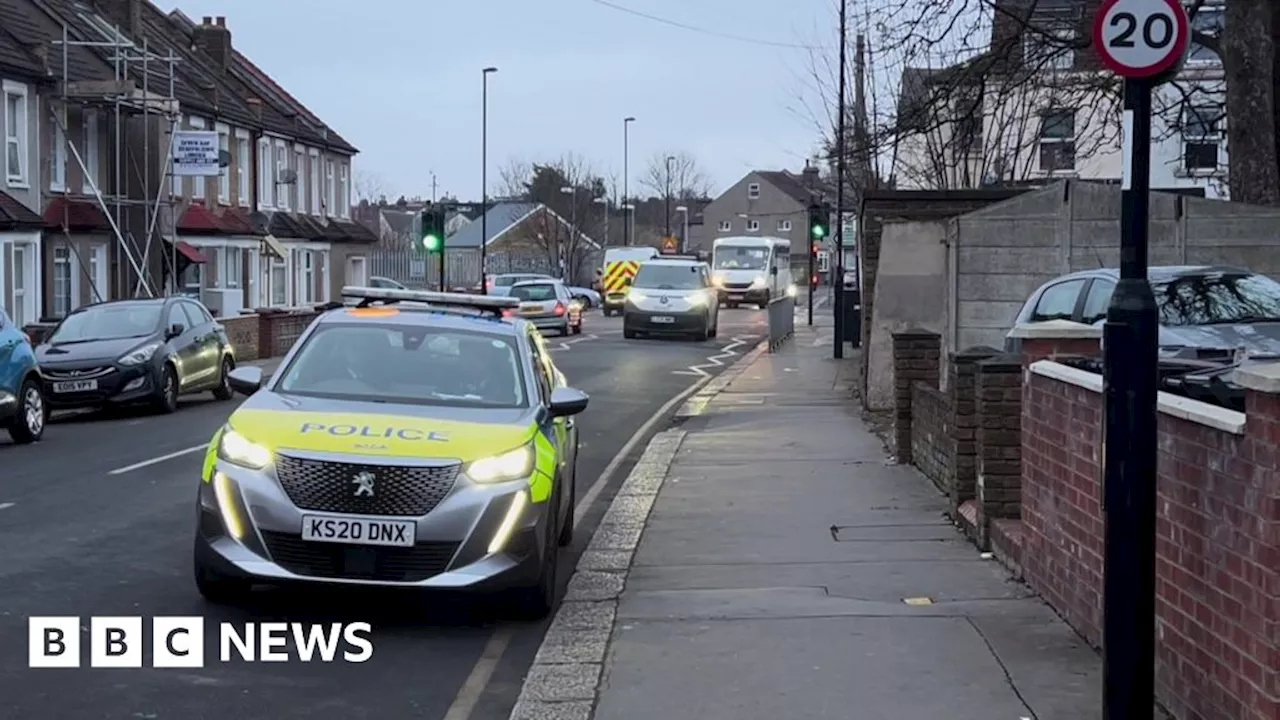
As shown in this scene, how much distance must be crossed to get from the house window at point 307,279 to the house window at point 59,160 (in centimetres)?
1664

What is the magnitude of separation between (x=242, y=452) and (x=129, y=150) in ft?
104

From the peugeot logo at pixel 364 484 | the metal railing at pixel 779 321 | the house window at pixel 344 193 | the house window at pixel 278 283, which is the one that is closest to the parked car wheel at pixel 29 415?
the peugeot logo at pixel 364 484

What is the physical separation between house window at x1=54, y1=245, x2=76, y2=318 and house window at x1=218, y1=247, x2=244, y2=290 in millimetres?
8350

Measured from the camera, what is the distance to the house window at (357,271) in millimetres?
57875

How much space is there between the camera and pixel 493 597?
827 cm

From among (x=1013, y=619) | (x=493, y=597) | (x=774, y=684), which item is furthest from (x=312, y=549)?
(x=1013, y=619)

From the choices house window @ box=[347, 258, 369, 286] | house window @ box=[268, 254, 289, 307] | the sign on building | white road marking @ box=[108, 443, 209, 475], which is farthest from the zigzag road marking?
house window @ box=[347, 258, 369, 286]

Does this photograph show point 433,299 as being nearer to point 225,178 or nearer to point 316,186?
point 225,178

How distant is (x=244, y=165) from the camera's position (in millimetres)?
46688

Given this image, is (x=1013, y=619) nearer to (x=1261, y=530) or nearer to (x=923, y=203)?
(x=1261, y=530)

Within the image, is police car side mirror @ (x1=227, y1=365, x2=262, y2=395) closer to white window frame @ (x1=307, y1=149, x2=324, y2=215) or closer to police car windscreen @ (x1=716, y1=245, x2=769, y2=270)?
white window frame @ (x1=307, y1=149, x2=324, y2=215)

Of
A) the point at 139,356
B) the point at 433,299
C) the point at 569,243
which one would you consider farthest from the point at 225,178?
the point at 569,243

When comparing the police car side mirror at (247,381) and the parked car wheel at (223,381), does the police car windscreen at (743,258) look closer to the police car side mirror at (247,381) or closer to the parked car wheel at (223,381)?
the parked car wheel at (223,381)

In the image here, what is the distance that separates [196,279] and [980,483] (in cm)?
3497
